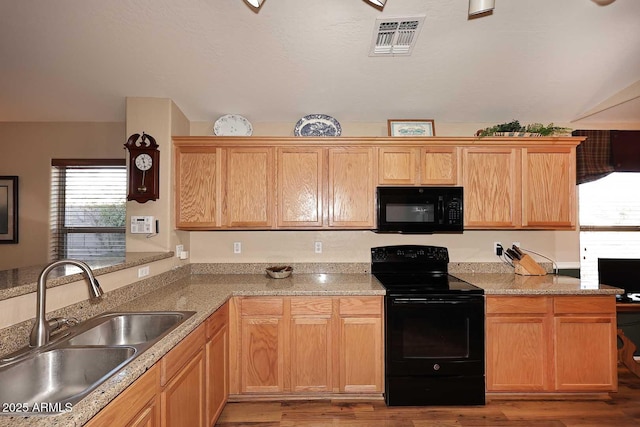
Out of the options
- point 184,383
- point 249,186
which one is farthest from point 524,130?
point 184,383

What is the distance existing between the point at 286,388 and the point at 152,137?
2.38 m

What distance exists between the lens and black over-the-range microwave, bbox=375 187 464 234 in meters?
2.85

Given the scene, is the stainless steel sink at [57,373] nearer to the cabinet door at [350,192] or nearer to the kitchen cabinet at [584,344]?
the cabinet door at [350,192]

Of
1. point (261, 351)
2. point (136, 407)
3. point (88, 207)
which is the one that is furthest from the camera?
point (88, 207)

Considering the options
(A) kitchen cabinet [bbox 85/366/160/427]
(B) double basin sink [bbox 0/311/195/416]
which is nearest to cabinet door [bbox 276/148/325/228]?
(B) double basin sink [bbox 0/311/195/416]

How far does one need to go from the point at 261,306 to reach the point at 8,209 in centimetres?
293

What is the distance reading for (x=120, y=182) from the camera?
334 centimetres

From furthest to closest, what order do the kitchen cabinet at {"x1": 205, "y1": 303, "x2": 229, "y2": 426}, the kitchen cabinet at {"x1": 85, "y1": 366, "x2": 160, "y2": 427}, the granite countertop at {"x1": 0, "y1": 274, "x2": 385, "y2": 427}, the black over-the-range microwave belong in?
1. the black over-the-range microwave
2. the kitchen cabinet at {"x1": 205, "y1": 303, "x2": 229, "y2": 426}
3. the kitchen cabinet at {"x1": 85, "y1": 366, "x2": 160, "y2": 427}
4. the granite countertop at {"x1": 0, "y1": 274, "x2": 385, "y2": 427}

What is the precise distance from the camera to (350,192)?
2912 mm

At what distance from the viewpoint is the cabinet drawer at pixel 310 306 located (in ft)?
8.23

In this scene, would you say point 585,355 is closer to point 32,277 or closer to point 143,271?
point 143,271

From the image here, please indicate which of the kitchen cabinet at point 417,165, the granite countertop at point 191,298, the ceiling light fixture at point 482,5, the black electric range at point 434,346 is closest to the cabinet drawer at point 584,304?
the black electric range at point 434,346

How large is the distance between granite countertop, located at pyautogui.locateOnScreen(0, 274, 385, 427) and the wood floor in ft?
2.81

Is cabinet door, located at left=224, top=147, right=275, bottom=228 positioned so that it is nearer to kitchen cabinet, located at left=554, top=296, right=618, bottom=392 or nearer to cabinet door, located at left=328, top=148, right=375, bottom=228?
cabinet door, located at left=328, top=148, right=375, bottom=228
